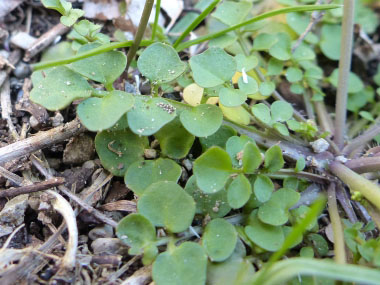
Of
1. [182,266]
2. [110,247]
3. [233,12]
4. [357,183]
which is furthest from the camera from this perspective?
[233,12]

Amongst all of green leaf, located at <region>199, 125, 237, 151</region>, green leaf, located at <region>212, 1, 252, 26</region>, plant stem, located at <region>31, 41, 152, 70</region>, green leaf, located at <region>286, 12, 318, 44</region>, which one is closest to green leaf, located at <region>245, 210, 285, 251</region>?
green leaf, located at <region>199, 125, 237, 151</region>

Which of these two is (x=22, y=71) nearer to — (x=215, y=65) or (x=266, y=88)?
(x=215, y=65)

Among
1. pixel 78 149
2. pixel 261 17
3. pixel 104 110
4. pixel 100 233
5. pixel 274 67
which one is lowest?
pixel 100 233

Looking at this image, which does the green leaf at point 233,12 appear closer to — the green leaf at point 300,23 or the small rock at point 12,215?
the green leaf at point 300,23

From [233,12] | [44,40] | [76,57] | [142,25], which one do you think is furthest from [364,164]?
[44,40]

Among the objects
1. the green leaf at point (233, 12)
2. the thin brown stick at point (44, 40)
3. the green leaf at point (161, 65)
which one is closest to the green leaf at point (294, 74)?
the green leaf at point (233, 12)

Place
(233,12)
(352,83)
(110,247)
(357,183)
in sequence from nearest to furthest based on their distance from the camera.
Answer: (110,247), (357,183), (233,12), (352,83)

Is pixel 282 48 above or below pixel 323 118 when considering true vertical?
above

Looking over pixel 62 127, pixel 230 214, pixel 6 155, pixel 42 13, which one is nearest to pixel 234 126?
pixel 230 214
